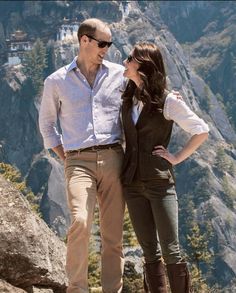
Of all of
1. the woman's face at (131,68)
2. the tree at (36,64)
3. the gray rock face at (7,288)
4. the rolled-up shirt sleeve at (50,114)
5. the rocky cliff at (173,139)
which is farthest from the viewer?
the tree at (36,64)

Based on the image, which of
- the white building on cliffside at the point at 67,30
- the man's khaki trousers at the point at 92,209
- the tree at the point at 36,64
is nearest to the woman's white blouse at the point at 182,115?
the man's khaki trousers at the point at 92,209

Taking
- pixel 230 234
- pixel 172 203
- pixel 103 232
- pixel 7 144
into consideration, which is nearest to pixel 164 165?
pixel 172 203

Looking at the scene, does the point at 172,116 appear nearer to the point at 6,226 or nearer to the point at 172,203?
Result: the point at 172,203

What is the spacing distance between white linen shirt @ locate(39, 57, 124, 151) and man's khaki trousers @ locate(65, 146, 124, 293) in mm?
154

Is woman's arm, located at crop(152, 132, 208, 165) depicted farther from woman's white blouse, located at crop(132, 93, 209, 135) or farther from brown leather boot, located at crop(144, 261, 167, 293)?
brown leather boot, located at crop(144, 261, 167, 293)

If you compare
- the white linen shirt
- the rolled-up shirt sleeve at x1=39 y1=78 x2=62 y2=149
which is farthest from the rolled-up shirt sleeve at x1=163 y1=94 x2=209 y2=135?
the rolled-up shirt sleeve at x1=39 y1=78 x2=62 y2=149

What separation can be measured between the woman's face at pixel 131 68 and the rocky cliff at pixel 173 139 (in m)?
102

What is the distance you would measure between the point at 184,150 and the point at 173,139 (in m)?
133

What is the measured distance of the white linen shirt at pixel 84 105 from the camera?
621 cm

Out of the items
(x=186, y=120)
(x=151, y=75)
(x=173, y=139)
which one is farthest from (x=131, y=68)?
(x=173, y=139)

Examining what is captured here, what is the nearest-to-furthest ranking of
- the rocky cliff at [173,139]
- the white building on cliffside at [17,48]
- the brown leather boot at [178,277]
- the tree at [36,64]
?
the brown leather boot at [178,277]
the rocky cliff at [173,139]
the tree at [36,64]
the white building on cliffside at [17,48]

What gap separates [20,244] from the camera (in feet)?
19.1

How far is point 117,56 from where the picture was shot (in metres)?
152

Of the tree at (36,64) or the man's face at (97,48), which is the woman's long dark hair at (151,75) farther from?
the tree at (36,64)
